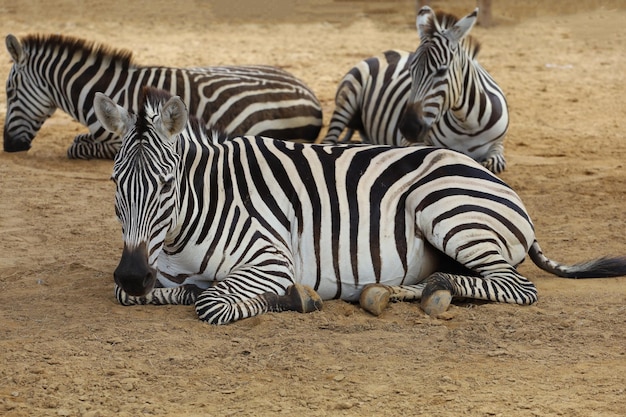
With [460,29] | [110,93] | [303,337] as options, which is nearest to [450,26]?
[460,29]

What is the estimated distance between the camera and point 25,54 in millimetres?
11047

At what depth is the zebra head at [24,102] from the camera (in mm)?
11055

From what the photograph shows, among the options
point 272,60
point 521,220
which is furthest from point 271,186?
point 272,60

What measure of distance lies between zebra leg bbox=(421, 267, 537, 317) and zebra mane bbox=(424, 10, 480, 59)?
4.34 metres

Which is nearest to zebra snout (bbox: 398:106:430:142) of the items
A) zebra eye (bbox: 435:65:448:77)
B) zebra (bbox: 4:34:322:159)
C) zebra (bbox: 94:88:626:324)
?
zebra eye (bbox: 435:65:448:77)

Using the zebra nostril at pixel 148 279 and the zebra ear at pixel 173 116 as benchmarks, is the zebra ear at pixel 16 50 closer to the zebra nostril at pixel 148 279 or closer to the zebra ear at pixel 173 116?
the zebra ear at pixel 173 116

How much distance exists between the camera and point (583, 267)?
21.4ft

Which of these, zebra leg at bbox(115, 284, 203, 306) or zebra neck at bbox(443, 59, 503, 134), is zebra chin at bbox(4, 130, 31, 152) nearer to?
zebra neck at bbox(443, 59, 503, 134)

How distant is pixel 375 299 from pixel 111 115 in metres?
1.89

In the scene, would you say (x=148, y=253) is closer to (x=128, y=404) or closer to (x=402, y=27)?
(x=128, y=404)

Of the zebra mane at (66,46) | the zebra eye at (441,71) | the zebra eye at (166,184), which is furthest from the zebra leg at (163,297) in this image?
the zebra mane at (66,46)

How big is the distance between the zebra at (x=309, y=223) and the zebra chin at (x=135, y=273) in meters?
0.15

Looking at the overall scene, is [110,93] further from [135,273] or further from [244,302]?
[135,273]

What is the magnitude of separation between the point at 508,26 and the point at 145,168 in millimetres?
15627
